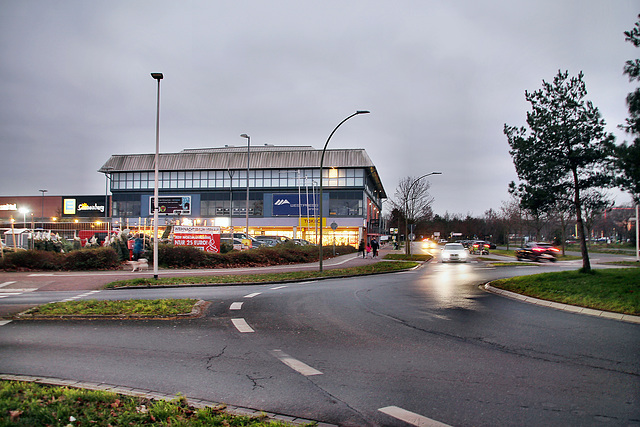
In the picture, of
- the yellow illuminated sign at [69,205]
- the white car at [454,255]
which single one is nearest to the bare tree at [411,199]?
the white car at [454,255]

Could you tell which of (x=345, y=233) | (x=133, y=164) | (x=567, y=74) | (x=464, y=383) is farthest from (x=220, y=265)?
(x=133, y=164)

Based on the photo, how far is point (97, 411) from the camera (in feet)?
13.7

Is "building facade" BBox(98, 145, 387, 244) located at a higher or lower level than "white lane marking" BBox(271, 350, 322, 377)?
higher

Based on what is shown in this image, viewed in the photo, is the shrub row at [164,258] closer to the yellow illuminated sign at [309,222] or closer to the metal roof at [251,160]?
Answer: the yellow illuminated sign at [309,222]

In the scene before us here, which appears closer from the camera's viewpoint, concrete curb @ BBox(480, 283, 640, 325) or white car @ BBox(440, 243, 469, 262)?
concrete curb @ BBox(480, 283, 640, 325)

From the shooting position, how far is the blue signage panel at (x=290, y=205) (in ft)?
225

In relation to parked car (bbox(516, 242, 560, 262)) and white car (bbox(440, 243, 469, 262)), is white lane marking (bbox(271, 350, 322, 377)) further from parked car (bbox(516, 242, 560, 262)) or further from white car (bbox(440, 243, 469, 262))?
parked car (bbox(516, 242, 560, 262))

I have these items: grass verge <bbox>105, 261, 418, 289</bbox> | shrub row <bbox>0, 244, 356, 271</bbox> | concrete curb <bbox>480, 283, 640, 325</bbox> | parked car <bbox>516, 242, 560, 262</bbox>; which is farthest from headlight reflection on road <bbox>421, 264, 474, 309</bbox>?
parked car <bbox>516, 242, 560, 262</bbox>

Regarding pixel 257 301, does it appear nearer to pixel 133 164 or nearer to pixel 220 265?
pixel 220 265

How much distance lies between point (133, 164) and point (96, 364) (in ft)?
246

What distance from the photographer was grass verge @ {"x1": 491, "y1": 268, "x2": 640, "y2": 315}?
34.1 ft

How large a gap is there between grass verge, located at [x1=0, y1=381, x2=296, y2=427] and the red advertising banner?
2230cm

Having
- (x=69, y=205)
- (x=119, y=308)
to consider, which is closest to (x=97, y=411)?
(x=119, y=308)

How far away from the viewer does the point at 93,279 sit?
59.7 feet
